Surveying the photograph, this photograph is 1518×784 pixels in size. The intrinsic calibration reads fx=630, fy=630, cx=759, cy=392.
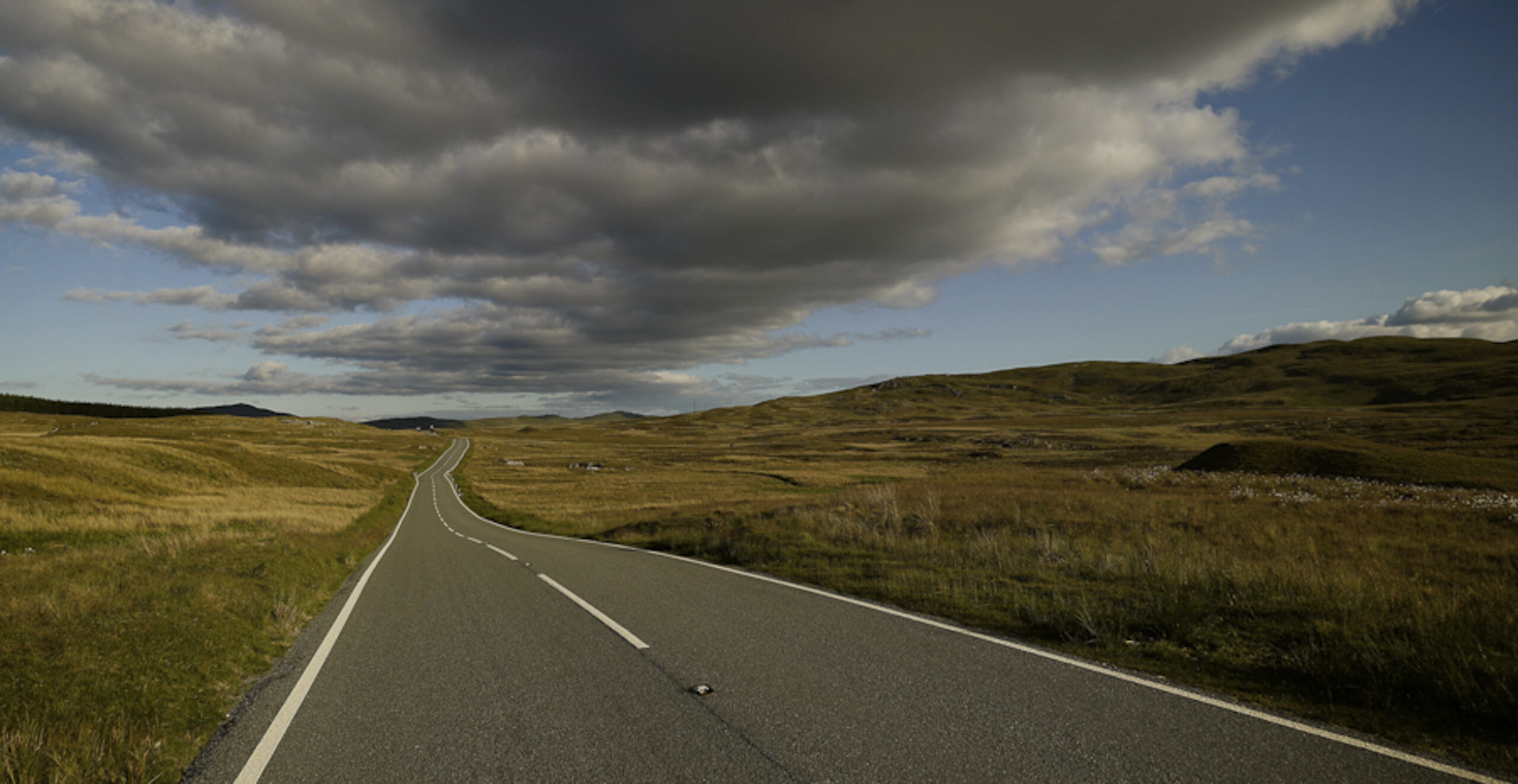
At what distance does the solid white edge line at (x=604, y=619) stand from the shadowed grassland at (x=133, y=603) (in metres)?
3.82

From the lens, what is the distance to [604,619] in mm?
8836

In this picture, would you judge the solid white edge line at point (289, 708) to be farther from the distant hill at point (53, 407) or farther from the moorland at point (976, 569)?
the distant hill at point (53, 407)

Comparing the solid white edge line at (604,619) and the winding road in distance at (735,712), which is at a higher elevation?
the winding road in distance at (735,712)

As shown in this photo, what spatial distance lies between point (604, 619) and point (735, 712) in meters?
4.10

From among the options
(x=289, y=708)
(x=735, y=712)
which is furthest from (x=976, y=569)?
(x=289, y=708)

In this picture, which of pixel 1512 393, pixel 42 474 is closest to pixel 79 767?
pixel 42 474

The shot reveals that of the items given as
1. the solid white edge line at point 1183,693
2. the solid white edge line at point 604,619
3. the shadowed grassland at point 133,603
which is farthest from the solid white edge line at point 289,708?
the solid white edge line at point 1183,693

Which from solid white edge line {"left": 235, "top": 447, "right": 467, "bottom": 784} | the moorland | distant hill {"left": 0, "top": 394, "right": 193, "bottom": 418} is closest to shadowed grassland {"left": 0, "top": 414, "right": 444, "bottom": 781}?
the moorland

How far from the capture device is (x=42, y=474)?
91.7ft

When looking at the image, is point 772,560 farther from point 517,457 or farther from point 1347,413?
point 1347,413

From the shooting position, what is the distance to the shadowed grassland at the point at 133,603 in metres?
4.95

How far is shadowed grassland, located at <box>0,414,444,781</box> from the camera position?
4945 mm

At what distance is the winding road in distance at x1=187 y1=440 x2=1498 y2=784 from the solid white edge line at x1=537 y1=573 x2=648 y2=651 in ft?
0.13

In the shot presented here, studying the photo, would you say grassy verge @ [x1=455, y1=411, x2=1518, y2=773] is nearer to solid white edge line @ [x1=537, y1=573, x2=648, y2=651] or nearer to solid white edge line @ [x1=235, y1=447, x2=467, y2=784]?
solid white edge line @ [x1=537, y1=573, x2=648, y2=651]
